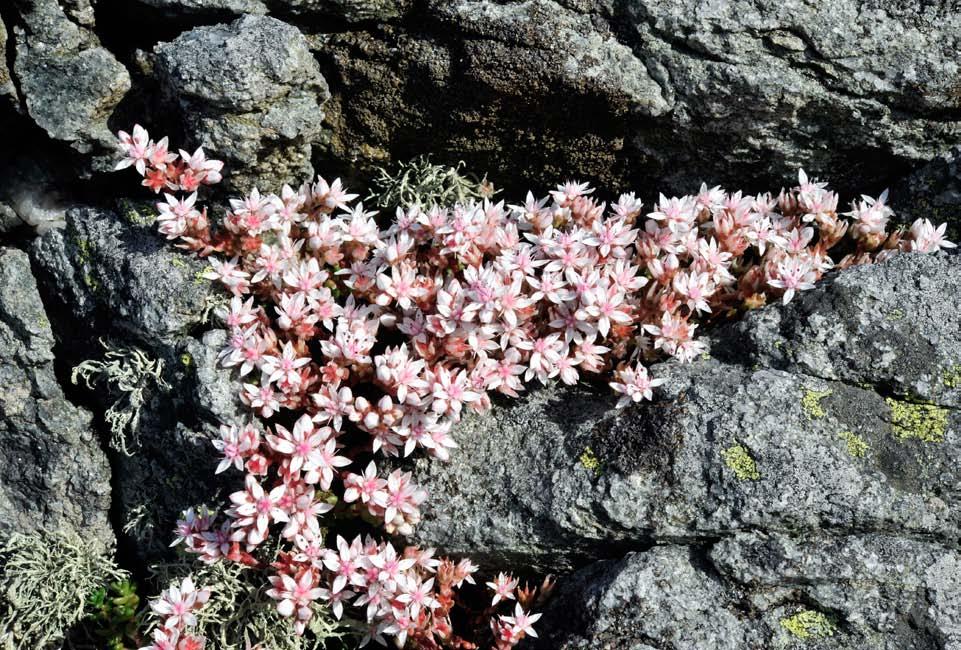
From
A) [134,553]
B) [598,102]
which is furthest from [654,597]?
[134,553]

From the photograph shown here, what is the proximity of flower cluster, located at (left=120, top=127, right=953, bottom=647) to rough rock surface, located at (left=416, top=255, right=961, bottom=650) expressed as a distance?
0.17m

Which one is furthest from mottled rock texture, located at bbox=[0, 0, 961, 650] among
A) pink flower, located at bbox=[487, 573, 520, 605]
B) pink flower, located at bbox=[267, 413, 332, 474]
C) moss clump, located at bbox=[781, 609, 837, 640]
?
pink flower, located at bbox=[267, 413, 332, 474]

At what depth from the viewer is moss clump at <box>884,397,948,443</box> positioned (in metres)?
4.12

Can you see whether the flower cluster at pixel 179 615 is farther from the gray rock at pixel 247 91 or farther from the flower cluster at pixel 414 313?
the gray rock at pixel 247 91

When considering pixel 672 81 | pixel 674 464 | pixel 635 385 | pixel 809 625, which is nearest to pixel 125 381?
pixel 635 385

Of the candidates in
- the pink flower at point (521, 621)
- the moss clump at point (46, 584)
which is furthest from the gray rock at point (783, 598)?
the moss clump at point (46, 584)

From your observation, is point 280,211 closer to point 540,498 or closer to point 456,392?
point 456,392

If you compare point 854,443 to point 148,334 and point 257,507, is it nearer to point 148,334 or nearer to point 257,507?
point 257,507

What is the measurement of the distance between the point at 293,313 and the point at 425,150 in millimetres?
1438

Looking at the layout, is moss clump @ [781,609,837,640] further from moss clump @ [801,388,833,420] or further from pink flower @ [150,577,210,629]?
pink flower @ [150,577,210,629]

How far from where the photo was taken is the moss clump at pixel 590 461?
4.27 meters

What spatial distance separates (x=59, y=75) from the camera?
486cm

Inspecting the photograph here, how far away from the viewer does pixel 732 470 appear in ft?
13.4

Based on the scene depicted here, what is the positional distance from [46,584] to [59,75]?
2753 mm
